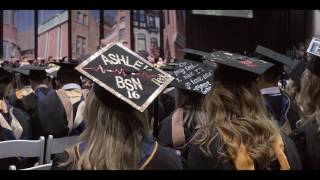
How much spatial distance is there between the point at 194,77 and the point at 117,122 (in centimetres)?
129

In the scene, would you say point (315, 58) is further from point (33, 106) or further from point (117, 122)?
point (33, 106)

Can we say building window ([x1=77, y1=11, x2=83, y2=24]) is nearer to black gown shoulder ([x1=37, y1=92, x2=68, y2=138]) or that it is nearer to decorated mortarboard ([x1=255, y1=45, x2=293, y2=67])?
black gown shoulder ([x1=37, y1=92, x2=68, y2=138])

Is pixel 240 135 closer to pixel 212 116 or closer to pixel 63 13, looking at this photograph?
pixel 212 116

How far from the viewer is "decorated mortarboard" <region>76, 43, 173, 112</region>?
6.35ft

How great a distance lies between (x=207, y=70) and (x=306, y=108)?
820 mm

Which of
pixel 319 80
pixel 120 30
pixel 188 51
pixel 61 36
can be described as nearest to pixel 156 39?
pixel 120 30

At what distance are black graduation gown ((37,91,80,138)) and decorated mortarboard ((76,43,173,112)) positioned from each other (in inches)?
112

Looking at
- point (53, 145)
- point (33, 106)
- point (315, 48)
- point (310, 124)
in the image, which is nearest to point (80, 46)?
point (33, 106)

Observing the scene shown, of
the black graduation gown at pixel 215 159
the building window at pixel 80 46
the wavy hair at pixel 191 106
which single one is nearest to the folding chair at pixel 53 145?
the wavy hair at pixel 191 106

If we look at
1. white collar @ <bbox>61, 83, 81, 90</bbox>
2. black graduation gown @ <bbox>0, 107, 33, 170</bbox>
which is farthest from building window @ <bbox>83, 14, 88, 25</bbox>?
black graduation gown @ <bbox>0, 107, 33, 170</bbox>

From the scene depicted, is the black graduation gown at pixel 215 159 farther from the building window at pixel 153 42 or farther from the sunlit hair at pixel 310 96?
the building window at pixel 153 42

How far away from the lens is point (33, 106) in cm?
525

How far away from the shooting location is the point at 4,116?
4.03 m

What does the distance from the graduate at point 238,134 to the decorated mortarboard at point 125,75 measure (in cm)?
31
